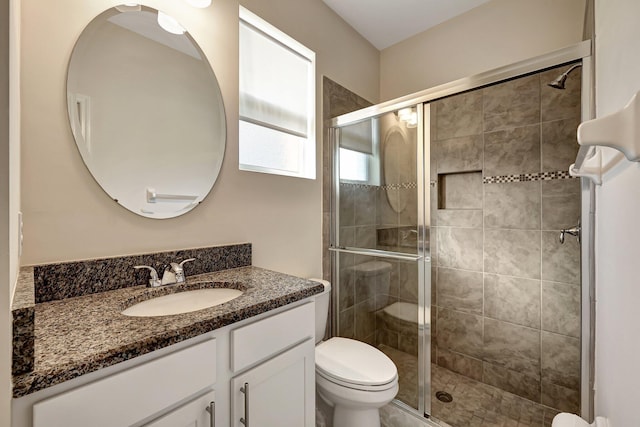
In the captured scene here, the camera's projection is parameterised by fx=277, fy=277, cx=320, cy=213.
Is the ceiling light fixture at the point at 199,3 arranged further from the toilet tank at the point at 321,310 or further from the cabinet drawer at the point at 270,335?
the toilet tank at the point at 321,310

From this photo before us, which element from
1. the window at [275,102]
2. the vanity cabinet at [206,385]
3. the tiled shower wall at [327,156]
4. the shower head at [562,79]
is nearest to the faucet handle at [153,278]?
the vanity cabinet at [206,385]

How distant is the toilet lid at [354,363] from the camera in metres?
1.35

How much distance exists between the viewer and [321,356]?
1.55 metres

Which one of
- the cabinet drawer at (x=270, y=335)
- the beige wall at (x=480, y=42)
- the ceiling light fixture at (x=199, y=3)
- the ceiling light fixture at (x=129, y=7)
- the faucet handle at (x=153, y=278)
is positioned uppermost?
the beige wall at (x=480, y=42)

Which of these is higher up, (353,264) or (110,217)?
(110,217)

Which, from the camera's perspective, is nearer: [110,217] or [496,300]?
[110,217]

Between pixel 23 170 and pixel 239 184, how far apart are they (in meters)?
0.79

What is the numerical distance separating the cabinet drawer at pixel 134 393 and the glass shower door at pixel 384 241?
4.39ft

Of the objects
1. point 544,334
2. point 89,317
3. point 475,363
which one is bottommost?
point 475,363

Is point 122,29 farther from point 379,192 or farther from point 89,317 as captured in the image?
point 379,192

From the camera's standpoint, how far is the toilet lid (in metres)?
1.35

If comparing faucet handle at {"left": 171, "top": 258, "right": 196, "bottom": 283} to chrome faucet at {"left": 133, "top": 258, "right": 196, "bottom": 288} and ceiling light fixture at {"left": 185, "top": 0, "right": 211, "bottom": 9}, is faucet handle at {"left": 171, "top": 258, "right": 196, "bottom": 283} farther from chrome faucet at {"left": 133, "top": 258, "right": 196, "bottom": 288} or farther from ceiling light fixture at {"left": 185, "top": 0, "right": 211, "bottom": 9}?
ceiling light fixture at {"left": 185, "top": 0, "right": 211, "bottom": 9}

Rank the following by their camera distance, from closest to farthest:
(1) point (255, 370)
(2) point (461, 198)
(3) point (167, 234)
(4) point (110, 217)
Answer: (1) point (255, 370) < (4) point (110, 217) < (3) point (167, 234) < (2) point (461, 198)

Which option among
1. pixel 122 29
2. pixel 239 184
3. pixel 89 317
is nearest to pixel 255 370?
pixel 89 317
